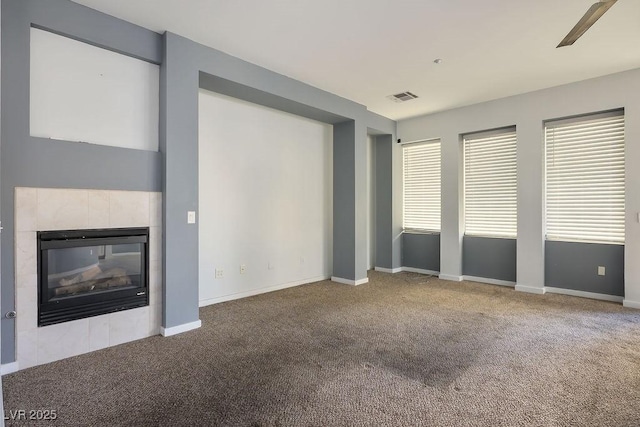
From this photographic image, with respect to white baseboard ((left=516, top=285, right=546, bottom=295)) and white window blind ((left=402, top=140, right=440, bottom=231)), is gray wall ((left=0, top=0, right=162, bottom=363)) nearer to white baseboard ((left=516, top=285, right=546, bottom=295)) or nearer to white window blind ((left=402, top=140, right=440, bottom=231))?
white window blind ((left=402, top=140, right=440, bottom=231))

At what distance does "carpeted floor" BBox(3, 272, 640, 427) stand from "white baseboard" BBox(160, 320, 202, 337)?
0.32 feet

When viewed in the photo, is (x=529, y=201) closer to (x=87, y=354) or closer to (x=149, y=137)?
(x=149, y=137)

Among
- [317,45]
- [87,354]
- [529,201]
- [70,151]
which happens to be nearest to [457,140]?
[529,201]

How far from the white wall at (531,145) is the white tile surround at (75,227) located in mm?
4625

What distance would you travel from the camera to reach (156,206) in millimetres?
3309

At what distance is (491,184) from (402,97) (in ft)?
6.81

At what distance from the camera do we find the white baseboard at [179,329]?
3223mm

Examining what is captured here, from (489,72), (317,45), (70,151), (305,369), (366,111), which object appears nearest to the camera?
(305,369)

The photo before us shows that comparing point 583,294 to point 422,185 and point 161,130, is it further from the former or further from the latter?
point 161,130

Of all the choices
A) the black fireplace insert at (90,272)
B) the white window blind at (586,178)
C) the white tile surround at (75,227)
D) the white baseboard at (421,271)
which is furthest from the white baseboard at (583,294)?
the black fireplace insert at (90,272)

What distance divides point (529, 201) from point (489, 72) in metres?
2.03

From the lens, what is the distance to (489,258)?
18.2 ft

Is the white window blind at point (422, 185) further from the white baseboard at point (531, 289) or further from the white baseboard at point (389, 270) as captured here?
the white baseboard at point (531, 289)

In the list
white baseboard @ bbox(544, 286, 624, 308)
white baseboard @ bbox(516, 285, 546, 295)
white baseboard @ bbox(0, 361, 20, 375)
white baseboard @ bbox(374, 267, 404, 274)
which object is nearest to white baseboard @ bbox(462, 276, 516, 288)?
white baseboard @ bbox(516, 285, 546, 295)
